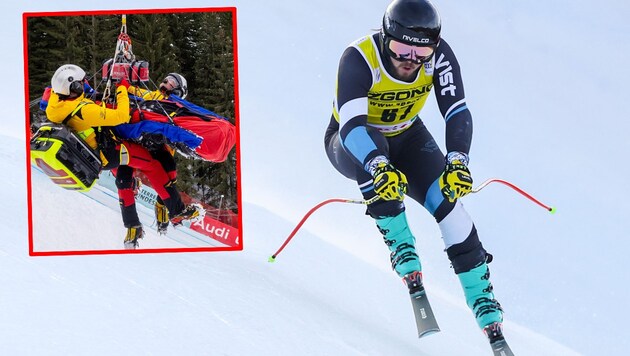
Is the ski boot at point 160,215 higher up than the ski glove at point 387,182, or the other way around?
the ski glove at point 387,182

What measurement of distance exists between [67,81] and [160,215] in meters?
1.85

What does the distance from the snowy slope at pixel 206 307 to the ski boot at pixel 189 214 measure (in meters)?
0.54

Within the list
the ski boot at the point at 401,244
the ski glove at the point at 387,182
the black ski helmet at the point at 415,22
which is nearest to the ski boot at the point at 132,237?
the ski boot at the point at 401,244

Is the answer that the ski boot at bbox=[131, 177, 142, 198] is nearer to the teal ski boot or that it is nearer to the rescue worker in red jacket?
the rescue worker in red jacket

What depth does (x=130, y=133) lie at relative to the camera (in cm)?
731

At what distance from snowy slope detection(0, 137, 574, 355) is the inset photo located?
319 mm

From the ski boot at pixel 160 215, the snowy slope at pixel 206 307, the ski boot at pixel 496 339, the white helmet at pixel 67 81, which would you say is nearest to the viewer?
the ski boot at pixel 496 339

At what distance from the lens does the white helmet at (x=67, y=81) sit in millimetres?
6730

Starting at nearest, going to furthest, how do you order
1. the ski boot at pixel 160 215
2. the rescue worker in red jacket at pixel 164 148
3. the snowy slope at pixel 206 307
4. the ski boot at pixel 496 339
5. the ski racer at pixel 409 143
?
the ski racer at pixel 409 143, the ski boot at pixel 496 339, the snowy slope at pixel 206 307, the rescue worker in red jacket at pixel 164 148, the ski boot at pixel 160 215

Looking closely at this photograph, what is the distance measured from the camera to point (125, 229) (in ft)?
25.7

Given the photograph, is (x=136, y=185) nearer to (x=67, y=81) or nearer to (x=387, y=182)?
(x=67, y=81)

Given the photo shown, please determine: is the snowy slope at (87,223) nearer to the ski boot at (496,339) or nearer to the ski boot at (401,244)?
the ski boot at (401,244)

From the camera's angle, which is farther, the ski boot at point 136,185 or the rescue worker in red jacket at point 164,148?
the ski boot at point 136,185

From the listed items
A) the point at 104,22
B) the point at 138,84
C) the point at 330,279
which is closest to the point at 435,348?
the point at 330,279
